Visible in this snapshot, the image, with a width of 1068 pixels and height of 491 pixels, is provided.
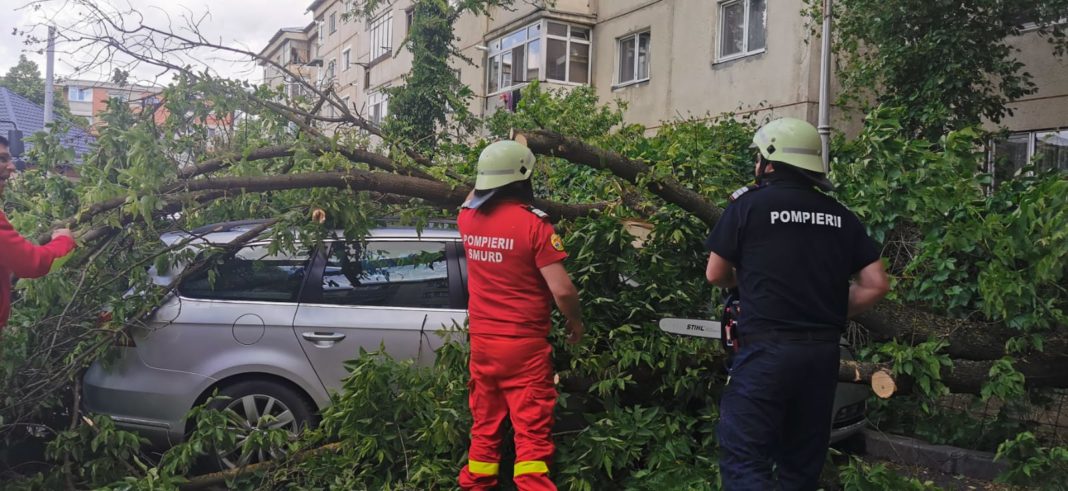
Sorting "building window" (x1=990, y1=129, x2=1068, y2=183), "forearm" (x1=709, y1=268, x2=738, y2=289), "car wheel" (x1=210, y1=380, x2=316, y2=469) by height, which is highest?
"building window" (x1=990, y1=129, x2=1068, y2=183)

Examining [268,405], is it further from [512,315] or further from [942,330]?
[942,330]

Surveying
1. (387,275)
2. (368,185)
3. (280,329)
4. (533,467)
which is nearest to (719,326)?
(533,467)

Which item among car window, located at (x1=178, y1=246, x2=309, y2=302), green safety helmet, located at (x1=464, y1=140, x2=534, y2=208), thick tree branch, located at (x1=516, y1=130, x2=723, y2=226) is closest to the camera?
green safety helmet, located at (x1=464, y1=140, x2=534, y2=208)

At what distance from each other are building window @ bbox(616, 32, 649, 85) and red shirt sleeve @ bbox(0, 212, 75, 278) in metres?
14.4

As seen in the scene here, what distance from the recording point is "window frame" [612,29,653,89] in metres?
16.8

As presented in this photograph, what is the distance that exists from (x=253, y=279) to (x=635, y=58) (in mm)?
13816

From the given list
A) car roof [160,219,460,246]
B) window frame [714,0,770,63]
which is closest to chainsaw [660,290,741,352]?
car roof [160,219,460,246]

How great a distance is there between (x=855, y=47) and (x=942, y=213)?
7.30 m

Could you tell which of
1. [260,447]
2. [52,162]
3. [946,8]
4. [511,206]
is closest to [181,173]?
[52,162]

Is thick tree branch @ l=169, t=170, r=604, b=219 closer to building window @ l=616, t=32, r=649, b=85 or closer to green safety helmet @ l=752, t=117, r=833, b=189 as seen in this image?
green safety helmet @ l=752, t=117, r=833, b=189

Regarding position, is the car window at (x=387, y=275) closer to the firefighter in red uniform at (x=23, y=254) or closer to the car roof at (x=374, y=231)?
the car roof at (x=374, y=231)

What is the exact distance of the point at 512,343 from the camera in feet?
11.6

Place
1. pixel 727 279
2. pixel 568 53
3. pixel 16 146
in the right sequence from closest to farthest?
pixel 727 279, pixel 16 146, pixel 568 53

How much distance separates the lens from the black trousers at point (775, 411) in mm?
2898
